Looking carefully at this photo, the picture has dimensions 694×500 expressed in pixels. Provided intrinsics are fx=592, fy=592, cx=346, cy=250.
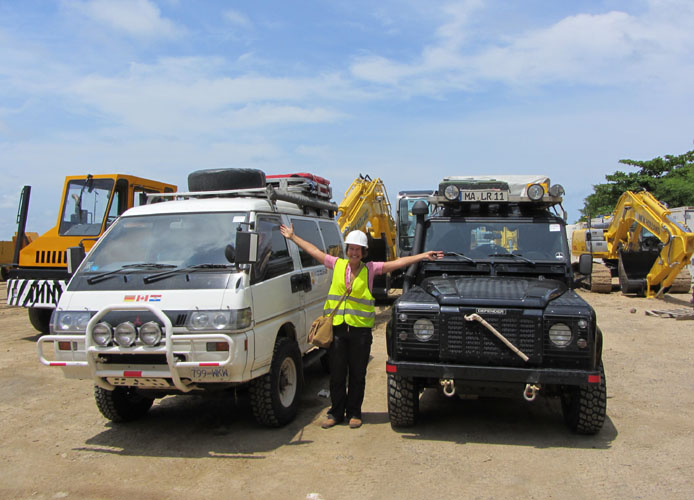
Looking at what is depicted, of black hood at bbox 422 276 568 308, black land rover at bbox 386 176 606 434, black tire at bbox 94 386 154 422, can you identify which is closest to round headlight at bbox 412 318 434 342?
black land rover at bbox 386 176 606 434

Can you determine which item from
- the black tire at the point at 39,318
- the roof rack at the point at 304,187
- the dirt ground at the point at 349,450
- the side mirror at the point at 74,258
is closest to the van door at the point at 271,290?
the dirt ground at the point at 349,450

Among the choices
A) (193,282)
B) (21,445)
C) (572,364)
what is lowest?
(21,445)

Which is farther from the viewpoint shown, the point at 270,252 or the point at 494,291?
the point at 270,252

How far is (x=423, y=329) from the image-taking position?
5.20m

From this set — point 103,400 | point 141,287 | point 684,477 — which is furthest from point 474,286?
point 103,400

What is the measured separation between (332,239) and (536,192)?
9.33 feet

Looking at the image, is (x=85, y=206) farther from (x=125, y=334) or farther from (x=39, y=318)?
(x=125, y=334)

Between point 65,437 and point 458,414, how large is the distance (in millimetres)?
3878

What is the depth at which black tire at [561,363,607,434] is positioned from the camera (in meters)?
5.13

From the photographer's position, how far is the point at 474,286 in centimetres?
567

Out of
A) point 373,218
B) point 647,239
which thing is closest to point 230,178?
point 373,218

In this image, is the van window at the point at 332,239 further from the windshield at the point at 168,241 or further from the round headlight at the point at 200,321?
the round headlight at the point at 200,321

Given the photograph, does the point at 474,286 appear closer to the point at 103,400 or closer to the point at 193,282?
the point at 193,282

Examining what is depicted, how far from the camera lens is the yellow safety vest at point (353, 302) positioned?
19.0 feet
